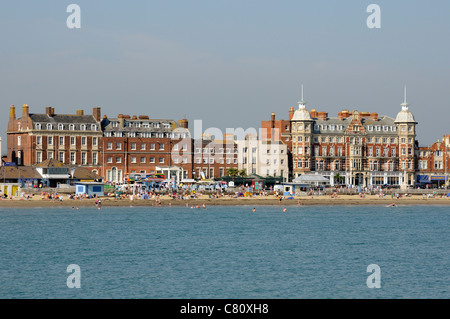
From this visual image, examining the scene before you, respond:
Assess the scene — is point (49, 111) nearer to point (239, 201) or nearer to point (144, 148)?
point (144, 148)

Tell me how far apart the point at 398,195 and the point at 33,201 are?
4968 centimetres

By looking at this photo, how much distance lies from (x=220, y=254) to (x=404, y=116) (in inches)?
3286

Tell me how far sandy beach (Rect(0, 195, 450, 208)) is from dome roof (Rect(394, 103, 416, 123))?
22.3 metres

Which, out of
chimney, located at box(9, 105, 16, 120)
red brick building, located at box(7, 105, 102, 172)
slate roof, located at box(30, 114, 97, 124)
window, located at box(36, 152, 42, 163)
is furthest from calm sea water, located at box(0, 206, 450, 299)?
chimney, located at box(9, 105, 16, 120)

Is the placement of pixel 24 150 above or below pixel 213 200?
above

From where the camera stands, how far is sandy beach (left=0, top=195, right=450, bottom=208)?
3423 inches

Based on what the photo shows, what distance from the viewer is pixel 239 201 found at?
95312mm

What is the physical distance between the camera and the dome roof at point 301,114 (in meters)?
123

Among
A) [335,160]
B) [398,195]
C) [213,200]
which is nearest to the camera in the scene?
[213,200]

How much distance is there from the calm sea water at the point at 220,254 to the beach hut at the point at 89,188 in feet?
32.3

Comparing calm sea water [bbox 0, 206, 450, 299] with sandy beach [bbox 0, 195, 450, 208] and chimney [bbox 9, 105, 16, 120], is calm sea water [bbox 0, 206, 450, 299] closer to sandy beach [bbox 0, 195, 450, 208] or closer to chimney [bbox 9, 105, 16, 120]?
sandy beach [bbox 0, 195, 450, 208]
